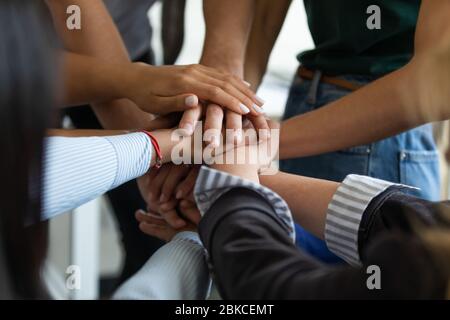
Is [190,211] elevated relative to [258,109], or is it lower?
lower

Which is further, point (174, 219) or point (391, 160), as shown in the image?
point (391, 160)

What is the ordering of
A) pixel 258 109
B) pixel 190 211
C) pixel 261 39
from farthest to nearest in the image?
1. pixel 261 39
2. pixel 258 109
3. pixel 190 211

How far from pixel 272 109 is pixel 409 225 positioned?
1.35 meters

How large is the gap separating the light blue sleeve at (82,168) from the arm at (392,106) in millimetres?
234

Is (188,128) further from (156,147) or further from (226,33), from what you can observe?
(226,33)

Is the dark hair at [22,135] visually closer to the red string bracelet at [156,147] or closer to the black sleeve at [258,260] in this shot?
the black sleeve at [258,260]

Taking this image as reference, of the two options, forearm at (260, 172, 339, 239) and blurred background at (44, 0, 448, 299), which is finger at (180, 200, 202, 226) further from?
blurred background at (44, 0, 448, 299)

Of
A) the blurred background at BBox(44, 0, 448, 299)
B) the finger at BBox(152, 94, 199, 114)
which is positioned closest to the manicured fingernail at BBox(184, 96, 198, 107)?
the finger at BBox(152, 94, 199, 114)

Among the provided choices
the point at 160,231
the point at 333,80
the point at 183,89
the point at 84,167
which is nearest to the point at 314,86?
the point at 333,80

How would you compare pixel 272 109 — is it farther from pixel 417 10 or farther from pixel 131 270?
pixel 417 10

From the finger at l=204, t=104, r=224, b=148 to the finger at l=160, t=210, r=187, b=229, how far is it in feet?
0.31

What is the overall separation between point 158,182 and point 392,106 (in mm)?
301

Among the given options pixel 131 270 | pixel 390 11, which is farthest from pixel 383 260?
pixel 131 270

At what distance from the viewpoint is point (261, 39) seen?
3.51 ft
